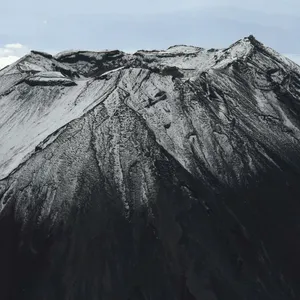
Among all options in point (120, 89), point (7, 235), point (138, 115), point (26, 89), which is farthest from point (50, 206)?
point (26, 89)

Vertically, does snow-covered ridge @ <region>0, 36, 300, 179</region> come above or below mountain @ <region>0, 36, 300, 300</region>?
above

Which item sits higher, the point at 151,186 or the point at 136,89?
the point at 136,89

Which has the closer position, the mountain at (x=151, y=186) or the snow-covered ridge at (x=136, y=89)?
the mountain at (x=151, y=186)

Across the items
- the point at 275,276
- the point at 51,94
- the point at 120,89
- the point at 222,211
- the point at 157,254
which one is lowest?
the point at 275,276

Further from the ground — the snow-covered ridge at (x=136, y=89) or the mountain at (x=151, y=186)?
the snow-covered ridge at (x=136, y=89)

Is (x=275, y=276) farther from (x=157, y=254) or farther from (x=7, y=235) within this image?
(x=7, y=235)

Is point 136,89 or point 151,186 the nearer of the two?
point 151,186

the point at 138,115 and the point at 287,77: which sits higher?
the point at 287,77

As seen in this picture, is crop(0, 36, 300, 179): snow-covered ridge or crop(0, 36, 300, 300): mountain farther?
crop(0, 36, 300, 179): snow-covered ridge
